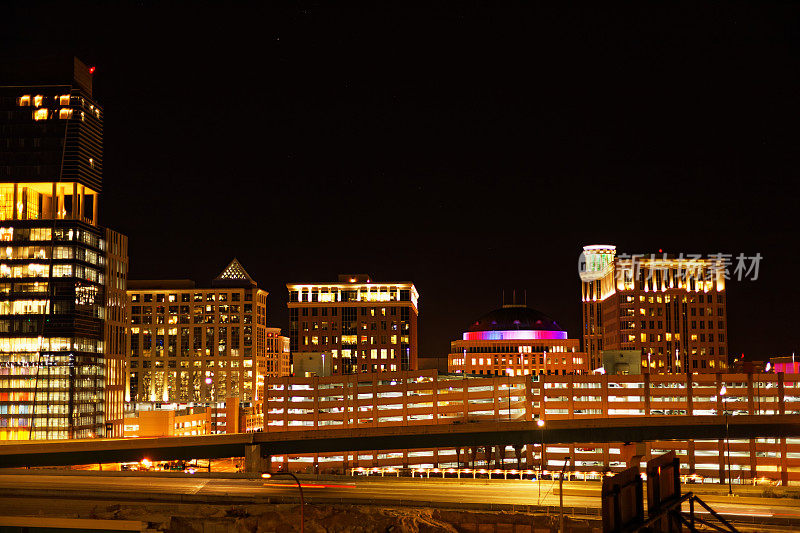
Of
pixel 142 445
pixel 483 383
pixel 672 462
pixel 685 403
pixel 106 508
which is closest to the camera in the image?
pixel 672 462

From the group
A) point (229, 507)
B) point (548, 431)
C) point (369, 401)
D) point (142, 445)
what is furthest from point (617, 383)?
point (229, 507)

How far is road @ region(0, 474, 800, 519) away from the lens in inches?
2928

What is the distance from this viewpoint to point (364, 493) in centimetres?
8200

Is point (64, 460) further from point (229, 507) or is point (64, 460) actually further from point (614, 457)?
point (614, 457)

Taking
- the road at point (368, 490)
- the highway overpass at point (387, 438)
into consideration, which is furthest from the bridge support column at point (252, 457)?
the road at point (368, 490)

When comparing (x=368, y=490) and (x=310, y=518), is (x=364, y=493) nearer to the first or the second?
(x=368, y=490)

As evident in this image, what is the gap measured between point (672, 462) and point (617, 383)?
160111 millimetres

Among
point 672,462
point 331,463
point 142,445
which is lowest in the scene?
point 331,463

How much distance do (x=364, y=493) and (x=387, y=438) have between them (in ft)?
106

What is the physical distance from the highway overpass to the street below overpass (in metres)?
7.02

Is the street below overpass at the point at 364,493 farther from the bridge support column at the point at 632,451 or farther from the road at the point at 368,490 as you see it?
the bridge support column at the point at 632,451

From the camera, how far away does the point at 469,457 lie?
171 m

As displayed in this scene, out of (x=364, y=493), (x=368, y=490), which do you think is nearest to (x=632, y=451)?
(x=368, y=490)

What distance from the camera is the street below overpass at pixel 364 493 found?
72287 mm
